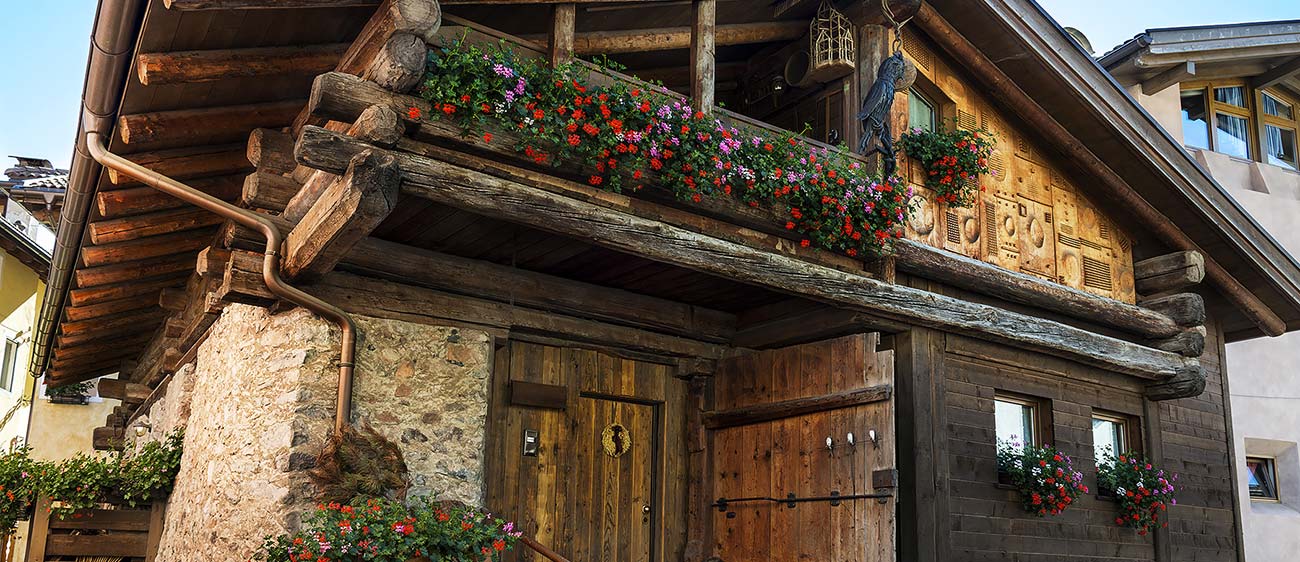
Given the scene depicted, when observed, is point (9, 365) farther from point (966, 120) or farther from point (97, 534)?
point (966, 120)

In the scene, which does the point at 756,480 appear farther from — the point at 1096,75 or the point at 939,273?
the point at 1096,75

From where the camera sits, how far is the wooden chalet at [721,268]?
6.43 metres

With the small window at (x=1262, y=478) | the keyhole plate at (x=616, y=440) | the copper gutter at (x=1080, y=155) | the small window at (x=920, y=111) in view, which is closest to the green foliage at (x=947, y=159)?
the small window at (x=920, y=111)

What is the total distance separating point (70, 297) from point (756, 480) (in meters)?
6.64

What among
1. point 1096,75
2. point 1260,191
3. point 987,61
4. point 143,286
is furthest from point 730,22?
point 1260,191

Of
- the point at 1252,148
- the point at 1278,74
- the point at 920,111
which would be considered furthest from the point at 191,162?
the point at 1278,74

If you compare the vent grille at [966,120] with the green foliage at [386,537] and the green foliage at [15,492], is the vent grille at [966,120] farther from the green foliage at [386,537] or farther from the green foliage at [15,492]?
the green foliage at [15,492]

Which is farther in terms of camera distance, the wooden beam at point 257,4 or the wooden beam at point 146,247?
the wooden beam at point 146,247

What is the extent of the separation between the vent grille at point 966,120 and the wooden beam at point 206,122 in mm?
5347

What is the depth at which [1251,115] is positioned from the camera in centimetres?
1552

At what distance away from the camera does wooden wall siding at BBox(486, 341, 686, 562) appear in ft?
26.4

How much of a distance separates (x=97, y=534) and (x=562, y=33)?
5256 millimetres

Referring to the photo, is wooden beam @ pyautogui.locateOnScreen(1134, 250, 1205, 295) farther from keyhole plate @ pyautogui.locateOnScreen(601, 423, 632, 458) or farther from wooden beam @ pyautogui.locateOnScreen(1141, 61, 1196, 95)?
keyhole plate @ pyautogui.locateOnScreen(601, 423, 632, 458)

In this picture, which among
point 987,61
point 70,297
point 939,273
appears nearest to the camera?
point 939,273
